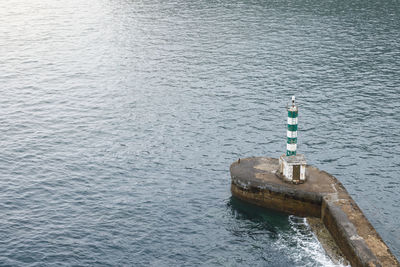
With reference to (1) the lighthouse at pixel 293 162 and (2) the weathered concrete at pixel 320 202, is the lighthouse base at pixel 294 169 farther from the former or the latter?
(2) the weathered concrete at pixel 320 202

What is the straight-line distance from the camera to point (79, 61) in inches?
A: 3701

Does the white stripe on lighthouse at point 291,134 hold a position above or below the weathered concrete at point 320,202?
above

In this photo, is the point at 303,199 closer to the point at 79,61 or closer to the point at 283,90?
the point at 283,90

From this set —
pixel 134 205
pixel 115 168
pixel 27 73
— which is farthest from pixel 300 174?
pixel 27 73

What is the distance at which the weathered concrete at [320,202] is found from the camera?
35469 millimetres

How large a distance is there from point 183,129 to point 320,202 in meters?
24.6

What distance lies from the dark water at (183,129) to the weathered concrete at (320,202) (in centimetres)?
130

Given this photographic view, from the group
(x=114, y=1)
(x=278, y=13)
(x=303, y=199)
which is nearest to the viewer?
(x=303, y=199)

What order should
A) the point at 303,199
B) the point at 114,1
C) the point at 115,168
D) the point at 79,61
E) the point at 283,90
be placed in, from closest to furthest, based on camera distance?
the point at 303,199 → the point at 115,168 → the point at 283,90 → the point at 79,61 → the point at 114,1

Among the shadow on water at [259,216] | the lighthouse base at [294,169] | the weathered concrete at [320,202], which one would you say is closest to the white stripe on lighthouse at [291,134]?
the lighthouse base at [294,169]

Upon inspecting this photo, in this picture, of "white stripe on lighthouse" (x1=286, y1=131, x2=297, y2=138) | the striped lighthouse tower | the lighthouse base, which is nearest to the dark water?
the lighthouse base

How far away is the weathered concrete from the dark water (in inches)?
51.2

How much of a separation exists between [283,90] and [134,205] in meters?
35.4

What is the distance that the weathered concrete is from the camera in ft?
116
